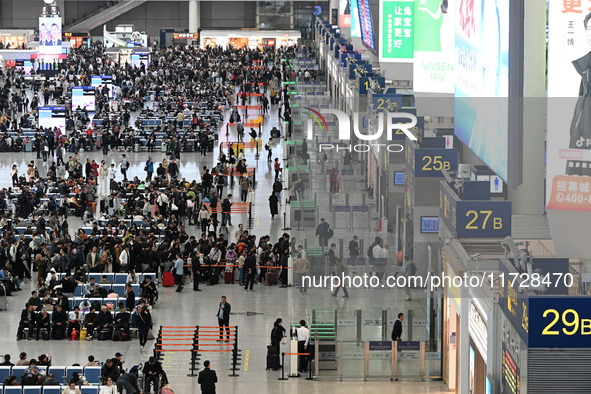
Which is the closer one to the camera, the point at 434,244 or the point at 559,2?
the point at 559,2

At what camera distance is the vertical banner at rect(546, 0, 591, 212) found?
14297 millimetres

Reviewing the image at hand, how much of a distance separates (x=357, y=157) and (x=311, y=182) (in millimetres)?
2680

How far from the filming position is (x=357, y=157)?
Result: 3086cm

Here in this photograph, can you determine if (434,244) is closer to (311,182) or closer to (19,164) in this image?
(311,182)

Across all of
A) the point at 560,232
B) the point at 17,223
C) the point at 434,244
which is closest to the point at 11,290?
the point at 17,223

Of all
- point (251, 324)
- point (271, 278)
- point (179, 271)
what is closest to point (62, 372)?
point (251, 324)

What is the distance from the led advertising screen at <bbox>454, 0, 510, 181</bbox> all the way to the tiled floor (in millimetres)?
3320

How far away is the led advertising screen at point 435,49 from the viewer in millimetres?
26078

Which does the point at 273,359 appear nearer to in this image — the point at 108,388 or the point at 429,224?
the point at 108,388

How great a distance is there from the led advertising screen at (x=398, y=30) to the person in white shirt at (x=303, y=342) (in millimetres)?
15860

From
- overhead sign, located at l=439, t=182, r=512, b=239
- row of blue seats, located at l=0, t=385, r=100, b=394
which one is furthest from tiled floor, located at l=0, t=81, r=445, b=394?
overhead sign, located at l=439, t=182, r=512, b=239

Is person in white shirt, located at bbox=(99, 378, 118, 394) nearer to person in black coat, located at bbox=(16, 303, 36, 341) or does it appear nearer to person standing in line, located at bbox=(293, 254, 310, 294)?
person standing in line, located at bbox=(293, 254, 310, 294)

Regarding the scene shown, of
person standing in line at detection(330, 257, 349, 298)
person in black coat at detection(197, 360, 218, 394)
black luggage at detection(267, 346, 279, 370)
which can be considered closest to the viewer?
person in black coat at detection(197, 360, 218, 394)

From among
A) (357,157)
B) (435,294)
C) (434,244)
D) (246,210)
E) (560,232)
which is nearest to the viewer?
(560,232)
